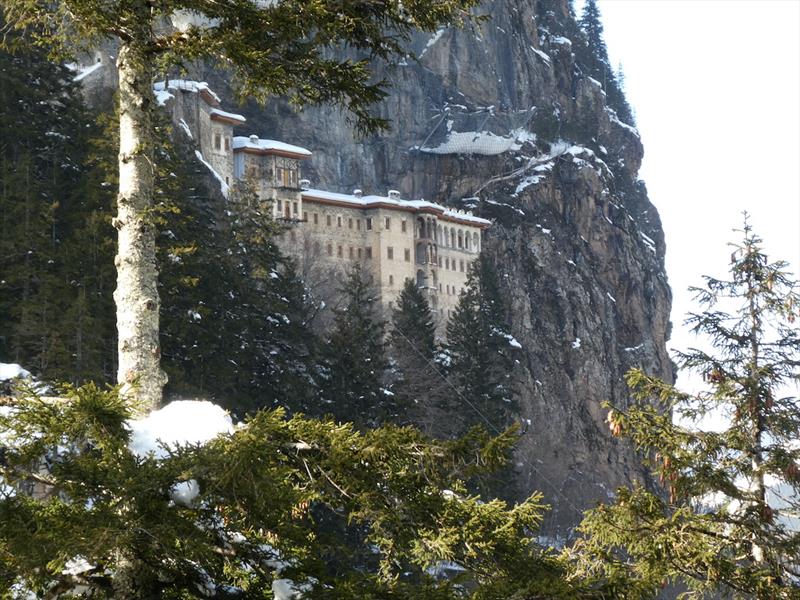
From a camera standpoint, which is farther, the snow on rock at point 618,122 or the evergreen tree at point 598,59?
the evergreen tree at point 598,59

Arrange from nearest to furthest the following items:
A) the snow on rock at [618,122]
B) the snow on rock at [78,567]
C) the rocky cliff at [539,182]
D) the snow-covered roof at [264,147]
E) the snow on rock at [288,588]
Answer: the snow on rock at [288,588]
the snow on rock at [78,567]
the snow-covered roof at [264,147]
the rocky cliff at [539,182]
the snow on rock at [618,122]

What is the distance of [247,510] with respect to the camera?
18.0ft

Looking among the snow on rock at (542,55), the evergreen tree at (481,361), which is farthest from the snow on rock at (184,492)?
the snow on rock at (542,55)

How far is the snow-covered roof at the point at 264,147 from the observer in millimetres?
86625

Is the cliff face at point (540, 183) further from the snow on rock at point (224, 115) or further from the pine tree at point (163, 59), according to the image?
the pine tree at point (163, 59)

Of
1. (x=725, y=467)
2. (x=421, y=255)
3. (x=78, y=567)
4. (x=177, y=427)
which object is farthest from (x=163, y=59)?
(x=421, y=255)

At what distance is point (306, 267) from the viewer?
83.6 metres

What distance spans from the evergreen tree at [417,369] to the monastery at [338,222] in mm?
12135

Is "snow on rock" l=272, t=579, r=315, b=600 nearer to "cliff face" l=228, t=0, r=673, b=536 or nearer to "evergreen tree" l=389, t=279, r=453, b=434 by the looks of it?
"evergreen tree" l=389, t=279, r=453, b=434

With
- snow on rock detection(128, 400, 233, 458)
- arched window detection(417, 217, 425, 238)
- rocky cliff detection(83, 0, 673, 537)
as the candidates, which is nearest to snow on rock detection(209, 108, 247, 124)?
rocky cliff detection(83, 0, 673, 537)

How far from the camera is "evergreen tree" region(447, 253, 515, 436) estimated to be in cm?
5900

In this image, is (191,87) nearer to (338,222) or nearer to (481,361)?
(338,222)

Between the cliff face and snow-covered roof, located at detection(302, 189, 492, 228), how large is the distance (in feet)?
17.7

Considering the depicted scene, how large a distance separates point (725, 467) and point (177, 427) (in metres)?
10.3
